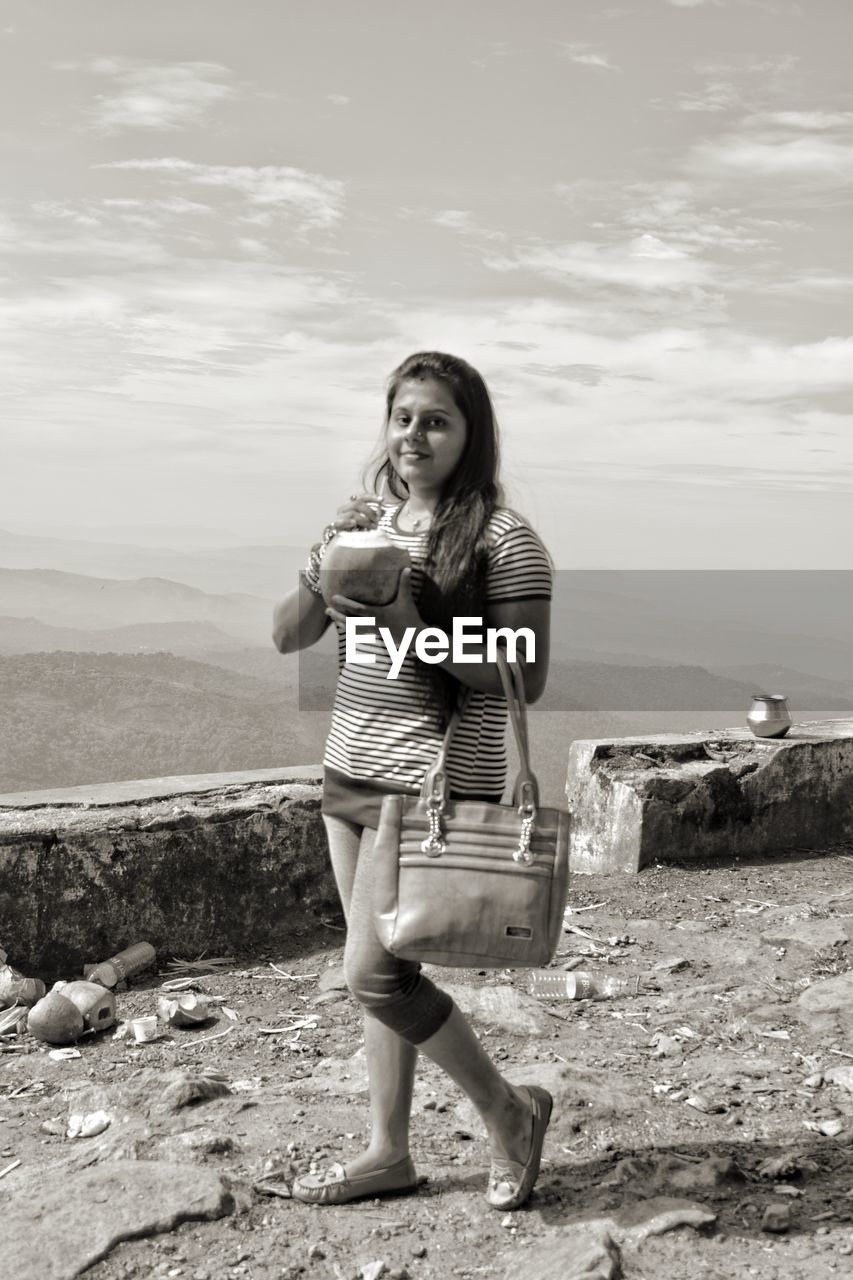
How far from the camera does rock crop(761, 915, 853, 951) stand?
178 inches

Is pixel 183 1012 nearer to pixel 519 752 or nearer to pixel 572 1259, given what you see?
pixel 572 1259

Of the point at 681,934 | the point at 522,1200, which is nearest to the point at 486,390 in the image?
the point at 522,1200

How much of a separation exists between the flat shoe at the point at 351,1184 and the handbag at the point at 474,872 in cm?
66

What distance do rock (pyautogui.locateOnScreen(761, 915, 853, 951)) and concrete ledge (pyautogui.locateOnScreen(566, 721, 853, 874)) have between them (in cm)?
119

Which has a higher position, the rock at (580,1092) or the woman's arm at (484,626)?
the woman's arm at (484,626)

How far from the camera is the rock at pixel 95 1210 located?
239cm

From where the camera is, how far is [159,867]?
431 centimetres

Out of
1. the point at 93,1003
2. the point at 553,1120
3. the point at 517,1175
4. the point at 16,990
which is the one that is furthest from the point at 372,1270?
Result: the point at 16,990

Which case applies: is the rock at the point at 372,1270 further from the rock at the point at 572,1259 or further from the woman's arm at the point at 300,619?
the woman's arm at the point at 300,619

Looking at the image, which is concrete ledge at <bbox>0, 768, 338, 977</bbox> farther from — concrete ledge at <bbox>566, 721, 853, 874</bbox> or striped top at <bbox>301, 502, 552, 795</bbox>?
striped top at <bbox>301, 502, 552, 795</bbox>

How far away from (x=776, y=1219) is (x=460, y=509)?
5.28 feet

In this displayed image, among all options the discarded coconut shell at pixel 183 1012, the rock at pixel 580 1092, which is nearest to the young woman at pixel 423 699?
the rock at pixel 580 1092

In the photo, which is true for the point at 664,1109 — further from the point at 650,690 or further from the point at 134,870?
the point at 650,690

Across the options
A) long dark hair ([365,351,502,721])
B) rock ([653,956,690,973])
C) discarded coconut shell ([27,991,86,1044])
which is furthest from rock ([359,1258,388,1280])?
rock ([653,956,690,973])
